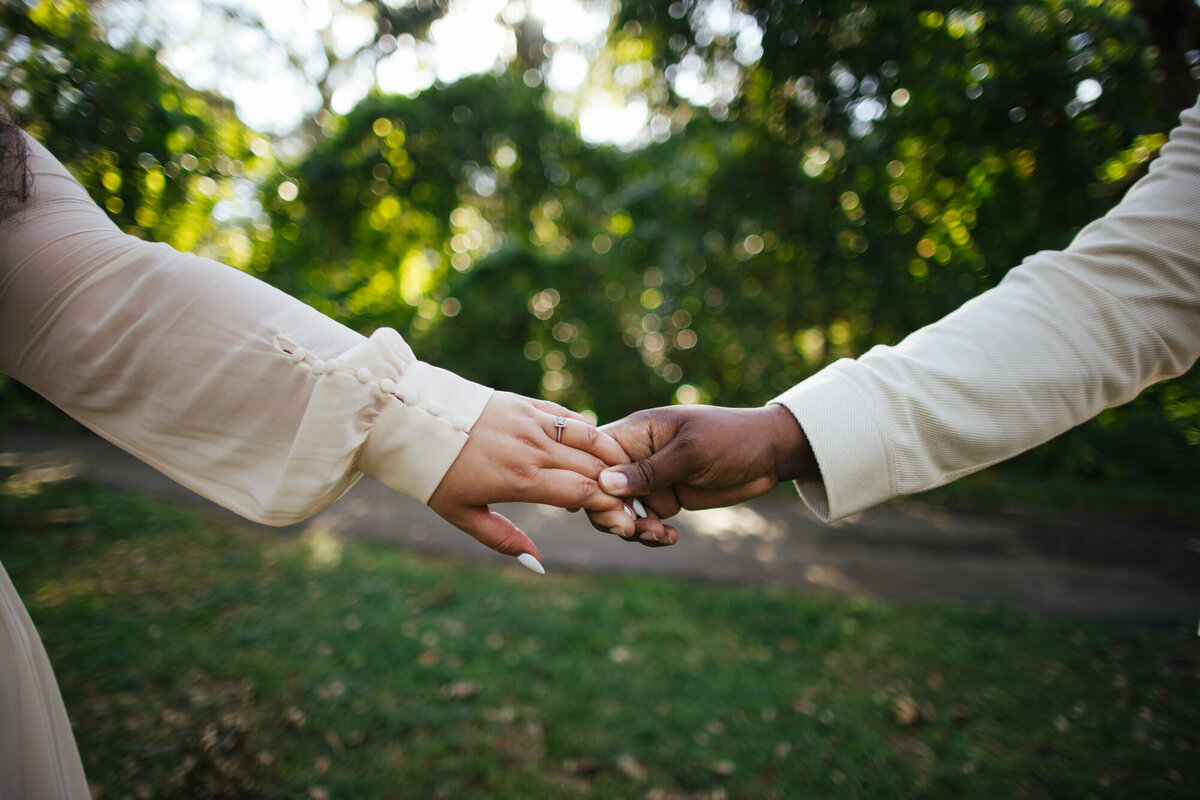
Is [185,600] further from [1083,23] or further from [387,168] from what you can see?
[1083,23]

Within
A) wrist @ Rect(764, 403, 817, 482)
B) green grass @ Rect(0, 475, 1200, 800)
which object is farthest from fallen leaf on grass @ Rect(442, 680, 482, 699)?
wrist @ Rect(764, 403, 817, 482)

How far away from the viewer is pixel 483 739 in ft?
9.30

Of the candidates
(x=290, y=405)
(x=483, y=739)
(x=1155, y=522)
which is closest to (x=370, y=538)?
(x=483, y=739)

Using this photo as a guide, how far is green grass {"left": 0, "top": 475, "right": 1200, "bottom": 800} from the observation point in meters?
2.60

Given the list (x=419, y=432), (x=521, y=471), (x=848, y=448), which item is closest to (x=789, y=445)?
(x=848, y=448)

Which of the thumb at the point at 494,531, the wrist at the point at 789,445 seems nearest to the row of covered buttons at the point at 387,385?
the thumb at the point at 494,531

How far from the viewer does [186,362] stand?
4.40 feet

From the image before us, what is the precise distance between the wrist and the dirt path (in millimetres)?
3381

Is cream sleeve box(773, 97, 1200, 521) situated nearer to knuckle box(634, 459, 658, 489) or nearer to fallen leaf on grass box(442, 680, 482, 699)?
knuckle box(634, 459, 658, 489)

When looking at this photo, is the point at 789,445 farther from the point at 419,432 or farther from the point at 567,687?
the point at 567,687

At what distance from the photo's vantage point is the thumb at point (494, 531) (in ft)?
5.32

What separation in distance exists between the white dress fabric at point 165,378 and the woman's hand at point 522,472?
0.66 ft

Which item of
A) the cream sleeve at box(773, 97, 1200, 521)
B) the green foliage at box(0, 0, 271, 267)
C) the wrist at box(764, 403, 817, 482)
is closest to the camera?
the cream sleeve at box(773, 97, 1200, 521)

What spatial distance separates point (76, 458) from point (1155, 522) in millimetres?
13066
